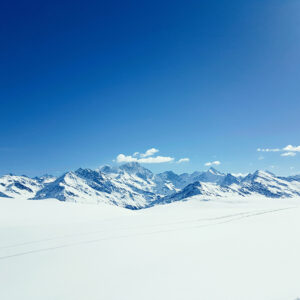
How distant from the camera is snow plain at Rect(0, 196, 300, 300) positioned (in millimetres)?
5730

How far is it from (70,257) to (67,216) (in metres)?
9.79

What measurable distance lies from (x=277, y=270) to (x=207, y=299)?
Answer: 2.83 meters

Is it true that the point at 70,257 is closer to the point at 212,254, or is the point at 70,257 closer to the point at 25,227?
the point at 212,254

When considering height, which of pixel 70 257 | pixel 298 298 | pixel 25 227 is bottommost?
pixel 298 298

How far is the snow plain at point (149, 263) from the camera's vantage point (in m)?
5.73

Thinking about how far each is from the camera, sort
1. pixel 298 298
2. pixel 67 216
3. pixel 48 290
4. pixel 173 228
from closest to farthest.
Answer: pixel 298 298
pixel 48 290
pixel 173 228
pixel 67 216

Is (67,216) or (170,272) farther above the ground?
(67,216)

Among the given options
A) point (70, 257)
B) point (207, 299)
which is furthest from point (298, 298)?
point (70, 257)

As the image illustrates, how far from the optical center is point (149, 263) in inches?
295

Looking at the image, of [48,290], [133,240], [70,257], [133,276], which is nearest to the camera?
[48,290]

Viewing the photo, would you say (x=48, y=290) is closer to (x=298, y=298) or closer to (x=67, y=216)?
(x=298, y=298)

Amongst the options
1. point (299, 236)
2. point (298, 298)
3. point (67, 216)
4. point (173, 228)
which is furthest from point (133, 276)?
point (67, 216)

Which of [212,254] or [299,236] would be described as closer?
[212,254]

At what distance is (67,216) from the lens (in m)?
17.1
